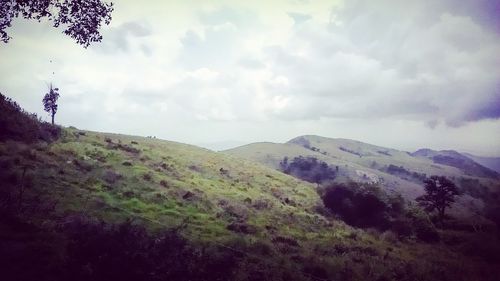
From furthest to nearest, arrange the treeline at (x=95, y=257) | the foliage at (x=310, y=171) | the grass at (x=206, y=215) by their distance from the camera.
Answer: the foliage at (x=310, y=171)
the grass at (x=206, y=215)
the treeline at (x=95, y=257)

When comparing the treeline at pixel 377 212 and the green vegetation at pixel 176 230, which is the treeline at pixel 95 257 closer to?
the green vegetation at pixel 176 230

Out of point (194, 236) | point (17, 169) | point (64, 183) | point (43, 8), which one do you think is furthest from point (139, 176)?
point (43, 8)

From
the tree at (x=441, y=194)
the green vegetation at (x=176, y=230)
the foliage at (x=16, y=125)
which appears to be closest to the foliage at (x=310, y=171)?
the tree at (x=441, y=194)

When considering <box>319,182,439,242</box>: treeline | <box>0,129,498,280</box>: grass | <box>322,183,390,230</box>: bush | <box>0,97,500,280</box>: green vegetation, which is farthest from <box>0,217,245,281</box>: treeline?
<box>322,183,390,230</box>: bush

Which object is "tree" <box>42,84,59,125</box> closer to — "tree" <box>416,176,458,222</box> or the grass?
the grass

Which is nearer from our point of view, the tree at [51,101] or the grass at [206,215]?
the grass at [206,215]

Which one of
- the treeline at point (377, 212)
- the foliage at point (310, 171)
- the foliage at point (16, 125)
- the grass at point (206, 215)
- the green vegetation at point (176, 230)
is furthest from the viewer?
the foliage at point (310, 171)

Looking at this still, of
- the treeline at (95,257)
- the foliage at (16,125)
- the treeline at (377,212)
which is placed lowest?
the treeline at (377,212)

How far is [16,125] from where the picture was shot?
33.2m

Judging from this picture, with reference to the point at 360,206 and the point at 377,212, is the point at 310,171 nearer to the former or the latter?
the point at 360,206

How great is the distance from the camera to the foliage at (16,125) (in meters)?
31.0

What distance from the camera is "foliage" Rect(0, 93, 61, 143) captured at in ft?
102

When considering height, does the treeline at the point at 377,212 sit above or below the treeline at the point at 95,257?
below

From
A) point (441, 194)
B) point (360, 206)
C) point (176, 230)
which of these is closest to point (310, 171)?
point (441, 194)
